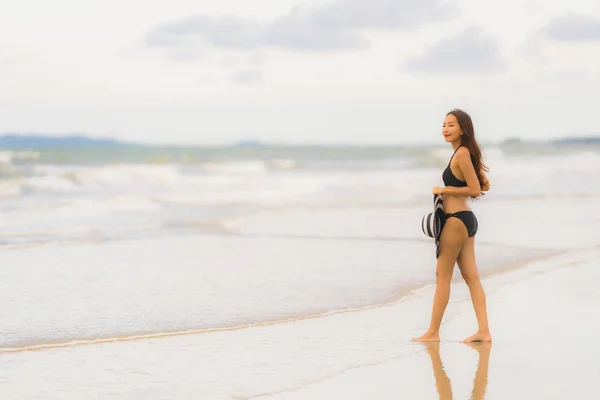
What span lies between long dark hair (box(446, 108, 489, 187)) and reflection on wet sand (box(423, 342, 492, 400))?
113cm

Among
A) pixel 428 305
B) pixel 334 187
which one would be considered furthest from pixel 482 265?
pixel 334 187

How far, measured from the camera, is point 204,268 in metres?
10.1

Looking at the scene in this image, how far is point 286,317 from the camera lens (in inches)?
292

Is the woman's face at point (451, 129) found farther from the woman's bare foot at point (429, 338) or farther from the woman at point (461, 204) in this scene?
the woman's bare foot at point (429, 338)

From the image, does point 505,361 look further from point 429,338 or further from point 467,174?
point 467,174

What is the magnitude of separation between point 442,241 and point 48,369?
2633 mm

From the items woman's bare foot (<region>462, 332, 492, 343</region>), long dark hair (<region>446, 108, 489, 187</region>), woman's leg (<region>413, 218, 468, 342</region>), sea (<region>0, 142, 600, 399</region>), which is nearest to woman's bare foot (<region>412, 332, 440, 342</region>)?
woman's leg (<region>413, 218, 468, 342</region>)

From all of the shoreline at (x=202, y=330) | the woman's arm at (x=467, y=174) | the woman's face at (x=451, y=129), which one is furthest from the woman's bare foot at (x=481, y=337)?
the shoreline at (x=202, y=330)

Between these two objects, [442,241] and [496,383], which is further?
[442,241]

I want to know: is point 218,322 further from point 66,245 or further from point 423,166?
point 423,166

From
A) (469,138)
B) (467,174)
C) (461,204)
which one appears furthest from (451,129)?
(461,204)

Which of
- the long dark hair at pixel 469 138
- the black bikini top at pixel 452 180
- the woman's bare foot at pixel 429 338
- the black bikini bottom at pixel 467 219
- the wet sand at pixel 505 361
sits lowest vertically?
the wet sand at pixel 505 361

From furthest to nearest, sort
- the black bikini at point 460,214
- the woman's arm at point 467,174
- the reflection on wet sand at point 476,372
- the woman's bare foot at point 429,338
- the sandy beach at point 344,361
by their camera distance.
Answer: the woman's bare foot at point 429,338, the black bikini at point 460,214, the woman's arm at point 467,174, the sandy beach at point 344,361, the reflection on wet sand at point 476,372

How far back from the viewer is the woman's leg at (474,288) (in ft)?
20.7
